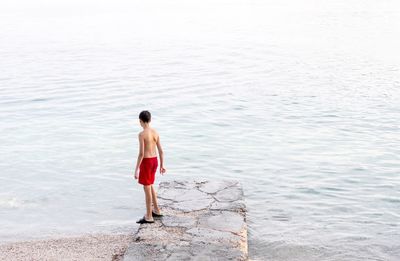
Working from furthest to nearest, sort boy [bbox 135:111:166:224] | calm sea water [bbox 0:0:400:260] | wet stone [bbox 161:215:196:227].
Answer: calm sea water [bbox 0:0:400:260] < wet stone [bbox 161:215:196:227] < boy [bbox 135:111:166:224]

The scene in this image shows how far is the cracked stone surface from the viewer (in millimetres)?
8453

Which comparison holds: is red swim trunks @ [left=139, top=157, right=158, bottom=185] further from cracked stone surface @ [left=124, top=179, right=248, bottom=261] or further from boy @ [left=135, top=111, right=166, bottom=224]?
cracked stone surface @ [left=124, top=179, right=248, bottom=261]

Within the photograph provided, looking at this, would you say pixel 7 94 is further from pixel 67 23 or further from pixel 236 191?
pixel 67 23

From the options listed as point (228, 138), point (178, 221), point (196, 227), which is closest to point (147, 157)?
point (178, 221)

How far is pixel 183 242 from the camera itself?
8766 mm

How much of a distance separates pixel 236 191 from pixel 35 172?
5.95m

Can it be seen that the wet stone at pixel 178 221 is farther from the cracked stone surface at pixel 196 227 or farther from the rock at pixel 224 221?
the rock at pixel 224 221

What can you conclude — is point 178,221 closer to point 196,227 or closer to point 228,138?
point 196,227

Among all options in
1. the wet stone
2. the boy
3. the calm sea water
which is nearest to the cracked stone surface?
the wet stone

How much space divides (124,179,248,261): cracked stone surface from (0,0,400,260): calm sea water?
0.74m

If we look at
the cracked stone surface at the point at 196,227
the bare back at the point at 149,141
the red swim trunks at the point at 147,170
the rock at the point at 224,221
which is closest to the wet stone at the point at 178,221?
the cracked stone surface at the point at 196,227

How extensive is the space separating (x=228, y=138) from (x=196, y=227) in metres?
8.21

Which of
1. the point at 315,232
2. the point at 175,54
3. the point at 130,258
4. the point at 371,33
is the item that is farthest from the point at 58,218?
the point at 371,33

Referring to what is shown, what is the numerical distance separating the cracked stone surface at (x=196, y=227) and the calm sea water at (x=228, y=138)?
2.42ft
